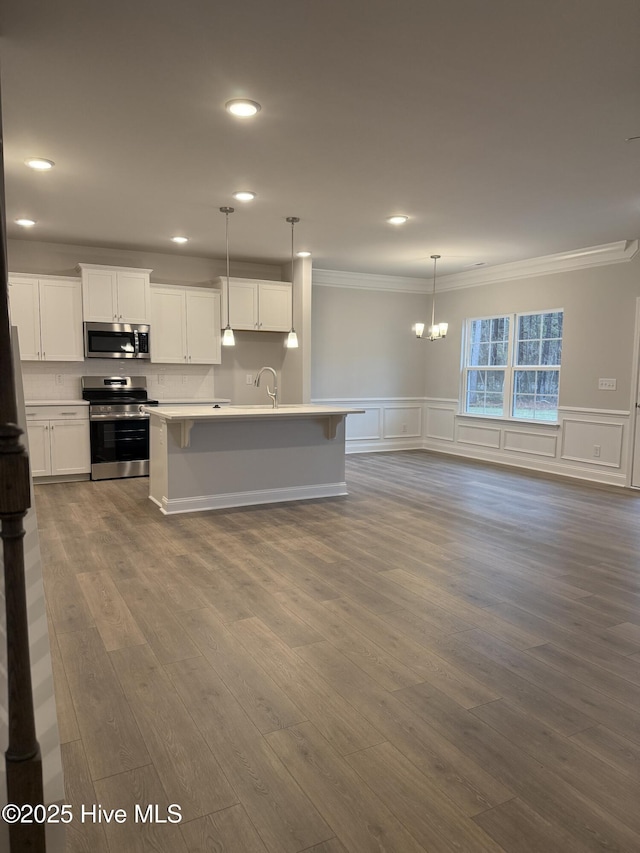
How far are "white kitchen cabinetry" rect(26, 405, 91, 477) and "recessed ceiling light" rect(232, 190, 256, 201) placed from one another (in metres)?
3.08

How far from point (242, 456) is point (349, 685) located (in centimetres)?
321

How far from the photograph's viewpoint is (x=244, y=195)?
15.5ft

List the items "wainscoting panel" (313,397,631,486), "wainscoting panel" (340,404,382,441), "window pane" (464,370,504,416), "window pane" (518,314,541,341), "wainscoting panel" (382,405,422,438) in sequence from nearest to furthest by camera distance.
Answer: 1. "wainscoting panel" (313,397,631,486)
2. "window pane" (518,314,541,341)
3. "window pane" (464,370,504,416)
4. "wainscoting panel" (340,404,382,441)
5. "wainscoting panel" (382,405,422,438)

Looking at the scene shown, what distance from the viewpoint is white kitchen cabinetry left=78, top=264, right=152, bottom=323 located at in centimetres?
647

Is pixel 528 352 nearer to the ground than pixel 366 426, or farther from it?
farther from it

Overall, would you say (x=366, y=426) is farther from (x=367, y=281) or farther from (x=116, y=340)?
(x=116, y=340)

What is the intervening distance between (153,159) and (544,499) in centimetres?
464

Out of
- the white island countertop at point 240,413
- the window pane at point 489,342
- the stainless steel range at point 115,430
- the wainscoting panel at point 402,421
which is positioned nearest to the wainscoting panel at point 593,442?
the window pane at point 489,342

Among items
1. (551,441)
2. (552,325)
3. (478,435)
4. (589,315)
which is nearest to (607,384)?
(589,315)

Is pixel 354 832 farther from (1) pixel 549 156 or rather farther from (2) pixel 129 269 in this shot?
(2) pixel 129 269

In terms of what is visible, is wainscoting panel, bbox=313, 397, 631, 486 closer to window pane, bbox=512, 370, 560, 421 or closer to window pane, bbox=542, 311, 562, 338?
window pane, bbox=512, 370, 560, 421

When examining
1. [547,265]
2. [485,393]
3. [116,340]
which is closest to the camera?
[116,340]

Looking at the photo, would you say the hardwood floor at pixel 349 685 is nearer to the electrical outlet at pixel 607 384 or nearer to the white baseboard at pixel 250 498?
the white baseboard at pixel 250 498

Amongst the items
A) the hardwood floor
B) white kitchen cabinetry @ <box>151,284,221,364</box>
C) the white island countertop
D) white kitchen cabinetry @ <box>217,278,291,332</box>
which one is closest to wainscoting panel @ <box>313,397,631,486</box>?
white kitchen cabinetry @ <box>217,278,291,332</box>
